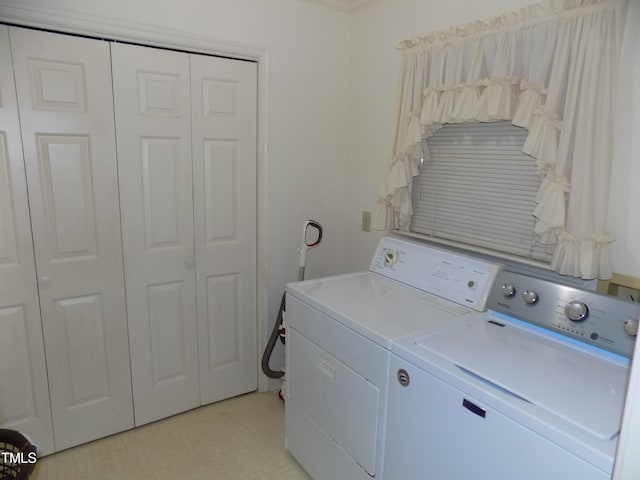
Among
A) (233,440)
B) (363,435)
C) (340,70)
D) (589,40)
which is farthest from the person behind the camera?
(340,70)

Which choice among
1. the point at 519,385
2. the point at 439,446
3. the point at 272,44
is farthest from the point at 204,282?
the point at 519,385

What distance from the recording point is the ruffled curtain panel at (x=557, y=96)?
1496mm

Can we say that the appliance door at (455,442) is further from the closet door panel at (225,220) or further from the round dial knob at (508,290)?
the closet door panel at (225,220)

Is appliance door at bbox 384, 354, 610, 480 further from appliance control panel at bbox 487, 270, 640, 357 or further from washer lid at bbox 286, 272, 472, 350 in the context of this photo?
appliance control panel at bbox 487, 270, 640, 357

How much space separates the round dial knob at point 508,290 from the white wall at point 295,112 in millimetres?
1401

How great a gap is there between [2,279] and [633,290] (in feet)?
8.56

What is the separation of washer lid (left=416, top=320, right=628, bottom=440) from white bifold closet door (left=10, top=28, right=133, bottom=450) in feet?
5.45

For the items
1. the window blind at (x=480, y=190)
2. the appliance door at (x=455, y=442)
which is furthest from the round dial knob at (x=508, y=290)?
the appliance door at (x=455, y=442)

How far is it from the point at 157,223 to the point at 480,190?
166cm

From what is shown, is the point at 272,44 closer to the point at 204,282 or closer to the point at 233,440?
the point at 204,282

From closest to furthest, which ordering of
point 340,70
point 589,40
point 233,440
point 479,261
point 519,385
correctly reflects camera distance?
point 519,385 → point 589,40 → point 479,261 → point 233,440 → point 340,70

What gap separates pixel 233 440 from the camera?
2.37m

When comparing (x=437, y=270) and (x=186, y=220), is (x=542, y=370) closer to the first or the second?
(x=437, y=270)

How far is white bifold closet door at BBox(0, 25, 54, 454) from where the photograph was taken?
1.90 m
